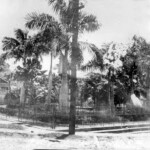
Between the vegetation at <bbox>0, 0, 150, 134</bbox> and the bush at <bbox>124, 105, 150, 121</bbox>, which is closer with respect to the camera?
the vegetation at <bbox>0, 0, 150, 134</bbox>

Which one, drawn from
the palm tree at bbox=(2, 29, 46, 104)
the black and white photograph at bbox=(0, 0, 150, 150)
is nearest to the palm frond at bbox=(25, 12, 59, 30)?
the black and white photograph at bbox=(0, 0, 150, 150)

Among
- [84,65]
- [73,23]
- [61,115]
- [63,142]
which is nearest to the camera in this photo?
[63,142]

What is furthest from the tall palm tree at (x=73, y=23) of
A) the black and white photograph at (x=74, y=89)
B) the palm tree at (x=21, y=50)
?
the palm tree at (x=21, y=50)

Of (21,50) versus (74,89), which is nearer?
(74,89)

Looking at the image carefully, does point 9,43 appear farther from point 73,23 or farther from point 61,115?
point 73,23

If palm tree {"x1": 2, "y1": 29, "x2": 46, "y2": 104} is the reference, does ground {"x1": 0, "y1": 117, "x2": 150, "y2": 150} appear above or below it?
below

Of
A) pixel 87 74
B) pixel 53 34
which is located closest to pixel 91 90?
pixel 87 74

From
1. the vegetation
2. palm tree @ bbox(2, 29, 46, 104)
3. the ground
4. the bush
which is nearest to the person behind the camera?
the ground

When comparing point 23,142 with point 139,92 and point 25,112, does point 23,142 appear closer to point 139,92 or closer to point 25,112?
point 25,112

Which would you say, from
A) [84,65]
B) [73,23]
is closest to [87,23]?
[73,23]

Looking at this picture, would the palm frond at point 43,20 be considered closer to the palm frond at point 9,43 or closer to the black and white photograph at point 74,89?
the black and white photograph at point 74,89

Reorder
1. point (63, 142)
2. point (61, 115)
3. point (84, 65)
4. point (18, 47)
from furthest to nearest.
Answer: point (18, 47)
point (84, 65)
point (61, 115)
point (63, 142)

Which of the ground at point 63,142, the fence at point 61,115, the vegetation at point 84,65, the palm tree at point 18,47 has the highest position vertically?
the palm tree at point 18,47

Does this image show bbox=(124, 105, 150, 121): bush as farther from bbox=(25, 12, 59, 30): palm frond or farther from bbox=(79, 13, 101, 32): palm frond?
bbox=(25, 12, 59, 30): palm frond
